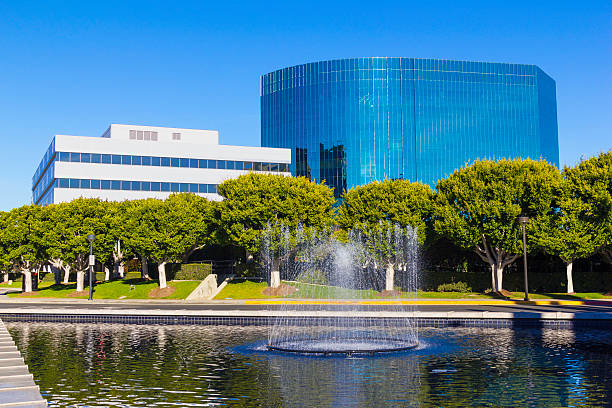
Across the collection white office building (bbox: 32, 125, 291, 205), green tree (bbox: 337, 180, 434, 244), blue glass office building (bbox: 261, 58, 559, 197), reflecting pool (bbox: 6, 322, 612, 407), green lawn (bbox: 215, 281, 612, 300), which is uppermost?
blue glass office building (bbox: 261, 58, 559, 197)

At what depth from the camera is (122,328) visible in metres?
27.6

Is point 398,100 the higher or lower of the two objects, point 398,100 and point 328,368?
the higher

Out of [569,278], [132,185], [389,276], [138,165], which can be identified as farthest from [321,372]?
[138,165]

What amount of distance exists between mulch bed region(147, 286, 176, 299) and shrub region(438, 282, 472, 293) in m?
25.4

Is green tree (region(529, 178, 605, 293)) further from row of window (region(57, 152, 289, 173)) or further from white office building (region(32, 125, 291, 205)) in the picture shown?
row of window (region(57, 152, 289, 173))

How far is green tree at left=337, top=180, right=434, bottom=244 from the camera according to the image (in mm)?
53781

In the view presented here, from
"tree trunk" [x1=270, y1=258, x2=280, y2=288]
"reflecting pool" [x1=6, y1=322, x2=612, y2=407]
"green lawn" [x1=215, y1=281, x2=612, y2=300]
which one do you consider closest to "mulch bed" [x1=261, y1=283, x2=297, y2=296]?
"green lawn" [x1=215, y1=281, x2=612, y2=300]

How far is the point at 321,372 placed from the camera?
15.9 m

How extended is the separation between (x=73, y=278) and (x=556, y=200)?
58010mm

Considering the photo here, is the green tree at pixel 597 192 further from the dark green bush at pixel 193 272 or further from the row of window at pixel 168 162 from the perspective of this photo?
the row of window at pixel 168 162

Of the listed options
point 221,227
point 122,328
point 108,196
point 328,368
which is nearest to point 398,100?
point 108,196

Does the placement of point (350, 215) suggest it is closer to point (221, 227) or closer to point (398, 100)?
point (221, 227)

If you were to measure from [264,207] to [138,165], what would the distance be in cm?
3332

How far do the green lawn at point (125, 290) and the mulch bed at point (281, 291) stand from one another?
7460mm
